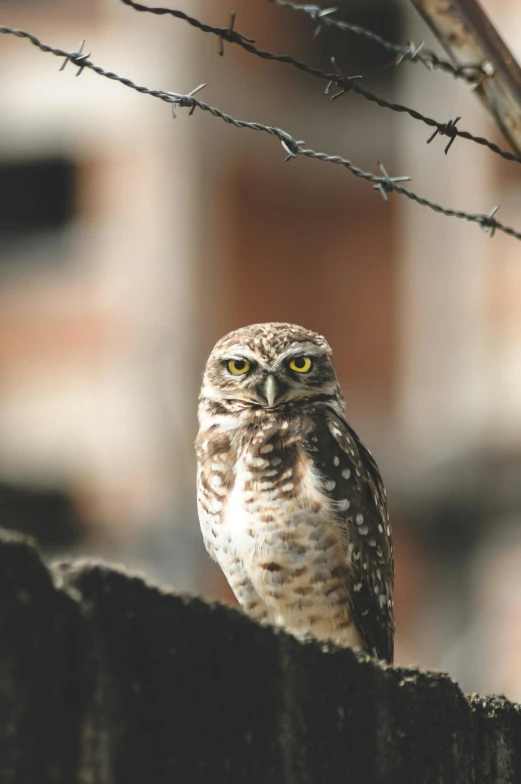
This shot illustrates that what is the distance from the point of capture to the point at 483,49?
396 centimetres

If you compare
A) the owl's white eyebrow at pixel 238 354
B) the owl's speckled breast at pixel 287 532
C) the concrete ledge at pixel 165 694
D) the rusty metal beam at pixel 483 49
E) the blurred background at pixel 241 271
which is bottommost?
the concrete ledge at pixel 165 694

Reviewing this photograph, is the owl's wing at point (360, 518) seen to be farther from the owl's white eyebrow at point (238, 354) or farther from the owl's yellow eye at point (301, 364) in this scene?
the owl's white eyebrow at point (238, 354)

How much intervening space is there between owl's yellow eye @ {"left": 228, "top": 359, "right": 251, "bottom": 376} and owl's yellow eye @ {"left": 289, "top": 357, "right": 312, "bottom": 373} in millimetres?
148

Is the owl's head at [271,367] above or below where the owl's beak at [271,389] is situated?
above

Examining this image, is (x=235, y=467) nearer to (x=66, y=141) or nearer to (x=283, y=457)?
(x=283, y=457)

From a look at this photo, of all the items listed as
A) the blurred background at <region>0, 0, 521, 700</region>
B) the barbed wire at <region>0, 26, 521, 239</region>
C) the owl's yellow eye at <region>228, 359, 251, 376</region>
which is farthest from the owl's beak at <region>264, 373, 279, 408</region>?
the blurred background at <region>0, 0, 521, 700</region>

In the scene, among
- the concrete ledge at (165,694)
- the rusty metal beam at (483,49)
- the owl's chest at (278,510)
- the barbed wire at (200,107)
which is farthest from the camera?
the owl's chest at (278,510)

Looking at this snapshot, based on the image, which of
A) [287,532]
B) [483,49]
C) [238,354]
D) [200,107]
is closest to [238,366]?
[238,354]

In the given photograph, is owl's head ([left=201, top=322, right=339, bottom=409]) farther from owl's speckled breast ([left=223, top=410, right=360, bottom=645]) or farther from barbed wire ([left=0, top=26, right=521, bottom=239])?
barbed wire ([left=0, top=26, right=521, bottom=239])

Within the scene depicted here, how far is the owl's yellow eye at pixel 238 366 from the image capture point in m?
4.80

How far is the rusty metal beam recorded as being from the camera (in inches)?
155

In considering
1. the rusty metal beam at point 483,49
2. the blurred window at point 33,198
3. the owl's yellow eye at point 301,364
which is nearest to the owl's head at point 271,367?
the owl's yellow eye at point 301,364

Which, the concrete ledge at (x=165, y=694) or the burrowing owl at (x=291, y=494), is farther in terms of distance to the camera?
the burrowing owl at (x=291, y=494)

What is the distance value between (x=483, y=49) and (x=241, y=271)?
16.1 metres
